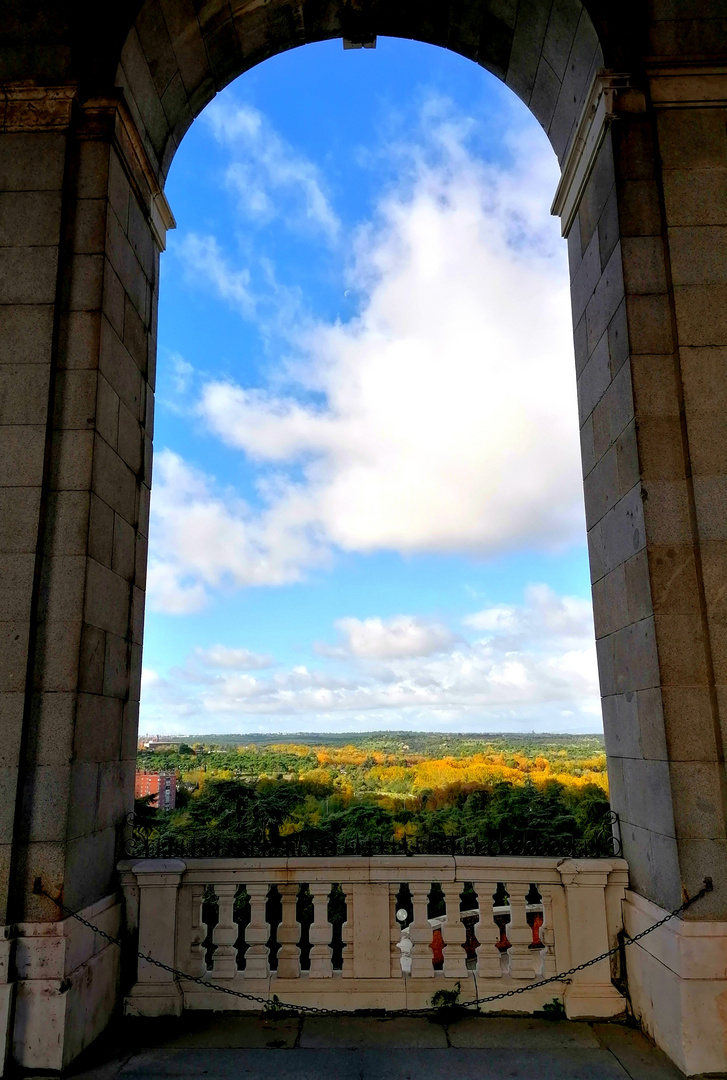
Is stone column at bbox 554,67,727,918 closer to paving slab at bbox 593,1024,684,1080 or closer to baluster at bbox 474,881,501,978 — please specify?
paving slab at bbox 593,1024,684,1080

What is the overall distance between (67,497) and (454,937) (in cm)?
604

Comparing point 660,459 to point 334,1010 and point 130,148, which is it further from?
point 130,148

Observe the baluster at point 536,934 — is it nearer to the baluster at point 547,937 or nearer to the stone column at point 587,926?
the baluster at point 547,937

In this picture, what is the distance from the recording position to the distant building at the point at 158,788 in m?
10.1

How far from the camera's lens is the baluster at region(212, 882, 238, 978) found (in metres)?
7.81

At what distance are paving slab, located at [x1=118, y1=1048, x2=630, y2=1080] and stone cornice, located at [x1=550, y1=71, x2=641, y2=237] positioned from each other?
946 cm

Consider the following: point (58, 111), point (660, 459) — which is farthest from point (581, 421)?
point (58, 111)

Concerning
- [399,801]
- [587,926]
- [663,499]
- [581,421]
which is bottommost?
[587,926]

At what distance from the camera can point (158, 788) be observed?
10.4 m

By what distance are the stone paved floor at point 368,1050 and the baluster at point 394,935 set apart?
45cm

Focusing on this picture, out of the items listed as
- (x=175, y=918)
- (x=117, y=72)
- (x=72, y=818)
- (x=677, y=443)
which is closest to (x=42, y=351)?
(x=117, y=72)

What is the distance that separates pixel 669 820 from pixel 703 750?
27.9 inches

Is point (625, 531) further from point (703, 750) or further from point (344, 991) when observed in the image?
point (344, 991)

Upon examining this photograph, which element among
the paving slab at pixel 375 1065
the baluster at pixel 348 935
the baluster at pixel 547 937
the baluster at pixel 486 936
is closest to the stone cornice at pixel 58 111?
the baluster at pixel 348 935
